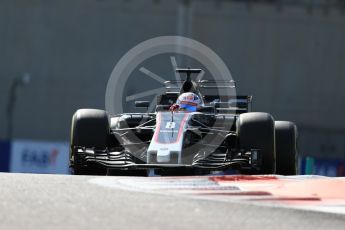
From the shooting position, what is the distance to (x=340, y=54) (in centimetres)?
4553

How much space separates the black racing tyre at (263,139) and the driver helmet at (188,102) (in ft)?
4.84

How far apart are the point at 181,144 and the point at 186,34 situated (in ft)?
111

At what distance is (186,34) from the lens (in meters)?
44.8

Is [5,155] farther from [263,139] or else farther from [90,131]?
[263,139]

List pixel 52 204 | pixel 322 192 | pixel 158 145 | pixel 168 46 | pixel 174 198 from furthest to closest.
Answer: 1. pixel 168 46
2. pixel 158 145
3. pixel 322 192
4. pixel 174 198
5. pixel 52 204

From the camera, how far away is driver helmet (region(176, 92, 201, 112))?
1261 centimetres

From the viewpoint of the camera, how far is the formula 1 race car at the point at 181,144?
10.9m

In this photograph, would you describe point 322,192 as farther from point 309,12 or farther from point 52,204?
point 309,12

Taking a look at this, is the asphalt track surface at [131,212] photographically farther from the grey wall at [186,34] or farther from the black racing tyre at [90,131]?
the grey wall at [186,34]

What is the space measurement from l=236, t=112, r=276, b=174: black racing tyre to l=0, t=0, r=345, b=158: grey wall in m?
31.4

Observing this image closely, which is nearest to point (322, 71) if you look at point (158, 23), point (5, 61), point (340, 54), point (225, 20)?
point (340, 54)

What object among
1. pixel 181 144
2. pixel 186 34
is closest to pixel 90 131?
pixel 181 144

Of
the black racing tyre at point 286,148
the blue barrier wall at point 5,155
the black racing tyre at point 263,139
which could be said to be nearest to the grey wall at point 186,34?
the blue barrier wall at point 5,155

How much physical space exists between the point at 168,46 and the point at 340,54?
880 cm
